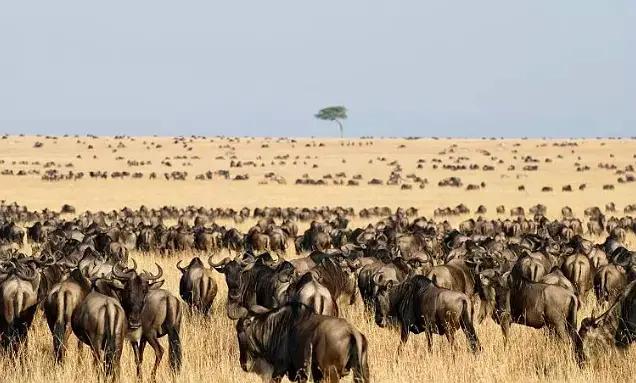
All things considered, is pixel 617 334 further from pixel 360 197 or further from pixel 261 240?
pixel 360 197

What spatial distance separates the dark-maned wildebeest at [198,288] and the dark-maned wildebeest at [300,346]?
4.80 m

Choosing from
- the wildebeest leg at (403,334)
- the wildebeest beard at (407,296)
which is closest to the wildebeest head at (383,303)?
the wildebeest beard at (407,296)

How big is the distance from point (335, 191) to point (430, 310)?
42.7 metres

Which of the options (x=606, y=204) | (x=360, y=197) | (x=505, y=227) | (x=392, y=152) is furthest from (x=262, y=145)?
(x=505, y=227)

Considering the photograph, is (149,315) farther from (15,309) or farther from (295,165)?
(295,165)

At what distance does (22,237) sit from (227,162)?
51.6m

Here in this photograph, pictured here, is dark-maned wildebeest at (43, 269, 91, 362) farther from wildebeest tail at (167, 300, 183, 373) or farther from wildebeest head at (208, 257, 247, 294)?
wildebeest head at (208, 257, 247, 294)

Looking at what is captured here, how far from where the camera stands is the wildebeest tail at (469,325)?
1089cm

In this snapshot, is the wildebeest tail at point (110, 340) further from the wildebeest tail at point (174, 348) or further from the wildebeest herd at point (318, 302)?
the wildebeest tail at point (174, 348)

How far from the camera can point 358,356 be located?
25.8ft

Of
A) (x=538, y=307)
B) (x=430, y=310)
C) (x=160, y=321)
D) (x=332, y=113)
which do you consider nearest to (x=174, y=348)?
(x=160, y=321)

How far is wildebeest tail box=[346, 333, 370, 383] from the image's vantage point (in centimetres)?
788

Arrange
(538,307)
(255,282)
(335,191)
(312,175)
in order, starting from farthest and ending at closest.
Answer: (312,175) < (335,191) < (255,282) < (538,307)

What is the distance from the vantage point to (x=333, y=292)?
13.3 metres
